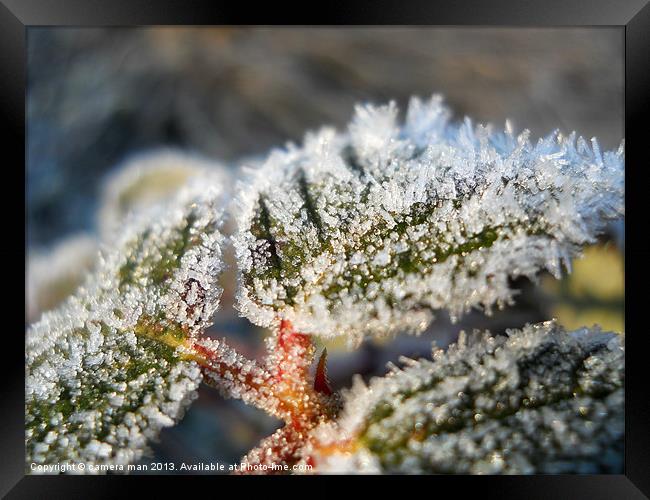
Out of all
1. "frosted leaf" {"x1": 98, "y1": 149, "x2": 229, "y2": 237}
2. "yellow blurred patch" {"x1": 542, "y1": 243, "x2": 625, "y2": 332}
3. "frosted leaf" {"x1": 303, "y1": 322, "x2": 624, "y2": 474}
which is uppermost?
"frosted leaf" {"x1": 98, "y1": 149, "x2": 229, "y2": 237}

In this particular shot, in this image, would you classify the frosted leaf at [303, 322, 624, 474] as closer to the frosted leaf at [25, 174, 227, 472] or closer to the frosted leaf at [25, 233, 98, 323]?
the frosted leaf at [25, 174, 227, 472]

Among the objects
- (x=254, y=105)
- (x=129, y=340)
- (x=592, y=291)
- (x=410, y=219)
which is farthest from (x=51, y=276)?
(x=592, y=291)

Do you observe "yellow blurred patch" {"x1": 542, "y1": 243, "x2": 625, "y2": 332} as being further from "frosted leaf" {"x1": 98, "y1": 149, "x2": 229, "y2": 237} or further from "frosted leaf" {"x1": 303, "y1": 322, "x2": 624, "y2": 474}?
"frosted leaf" {"x1": 98, "y1": 149, "x2": 229, "y2": 237}

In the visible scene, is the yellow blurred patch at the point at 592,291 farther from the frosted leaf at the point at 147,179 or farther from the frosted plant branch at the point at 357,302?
the frosted leaf at the point at 147,179

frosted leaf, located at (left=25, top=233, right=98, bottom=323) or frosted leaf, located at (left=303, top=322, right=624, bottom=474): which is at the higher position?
frosted leaf, located at (left=25, top=233, right=98, bottom=323)

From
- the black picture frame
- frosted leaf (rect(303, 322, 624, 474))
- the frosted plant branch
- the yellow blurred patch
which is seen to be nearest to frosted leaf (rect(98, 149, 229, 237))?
the frosted plant branch

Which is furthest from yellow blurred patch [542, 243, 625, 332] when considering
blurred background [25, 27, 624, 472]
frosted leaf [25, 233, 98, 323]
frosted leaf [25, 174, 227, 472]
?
frosted leaf [25, 233, 98, 323]
